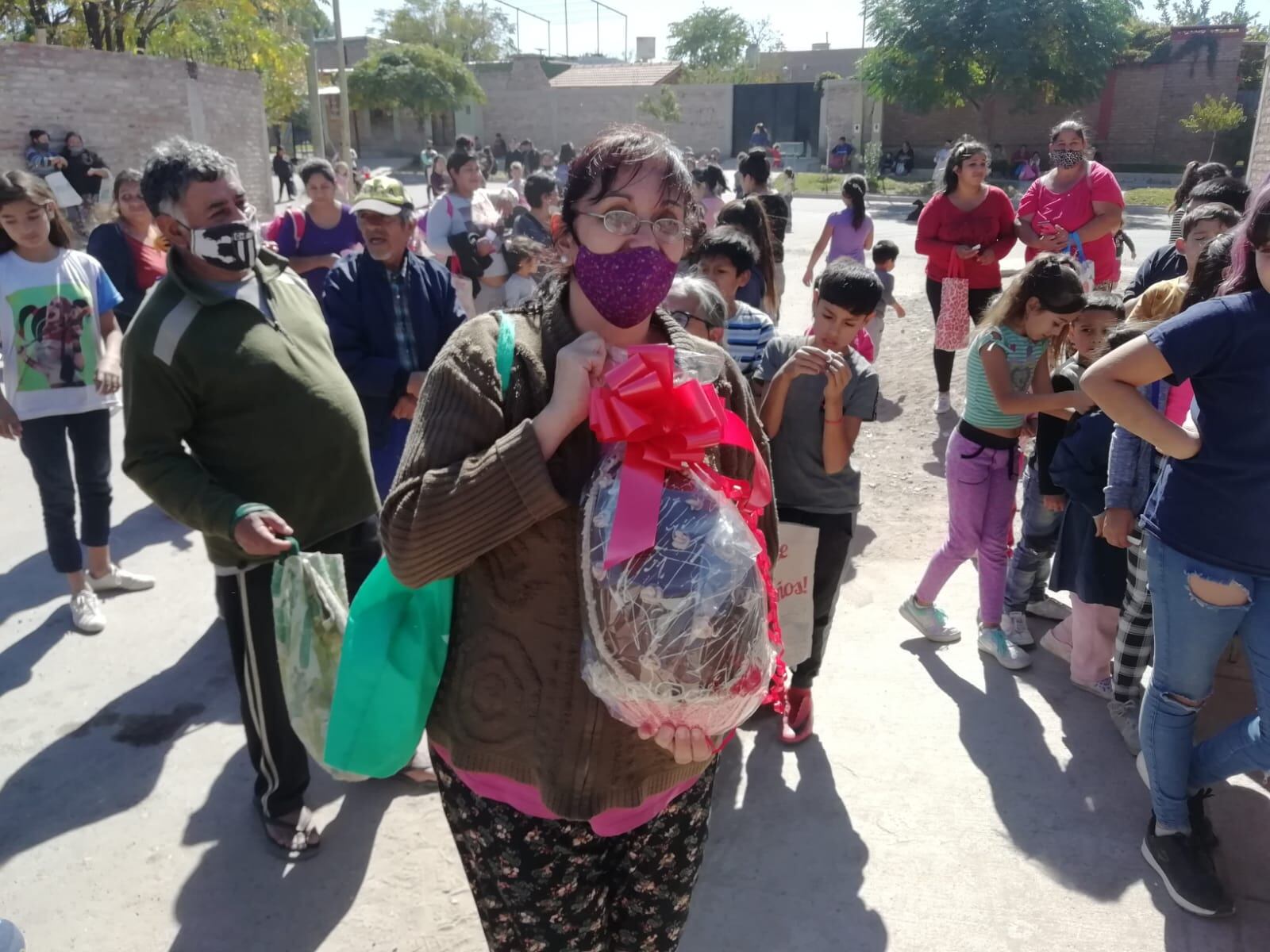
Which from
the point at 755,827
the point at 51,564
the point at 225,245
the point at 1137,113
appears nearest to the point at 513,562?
the point at 225,245

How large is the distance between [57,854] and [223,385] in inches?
62.3

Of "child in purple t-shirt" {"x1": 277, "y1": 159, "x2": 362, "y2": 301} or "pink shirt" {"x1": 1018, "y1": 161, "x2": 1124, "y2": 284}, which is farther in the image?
"pink shirt" {"x1": 1018, "y1": 161, "x2": 1124, "y2": 284}

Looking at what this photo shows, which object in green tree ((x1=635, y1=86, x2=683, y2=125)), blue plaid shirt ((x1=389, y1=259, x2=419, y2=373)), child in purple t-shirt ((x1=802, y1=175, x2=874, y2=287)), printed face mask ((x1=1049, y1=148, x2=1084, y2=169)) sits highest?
green tree ((x1=635, y1=86, x2=683, y2=125))

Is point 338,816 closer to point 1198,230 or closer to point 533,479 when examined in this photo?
point 533,479

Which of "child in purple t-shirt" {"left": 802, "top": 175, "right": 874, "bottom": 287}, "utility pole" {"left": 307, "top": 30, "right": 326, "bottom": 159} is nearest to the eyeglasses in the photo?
"child in purple t-shirt" {"left": 802, "top": 175, "right": 874, "bottom": 287}

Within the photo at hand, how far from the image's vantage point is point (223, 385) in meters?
2.47

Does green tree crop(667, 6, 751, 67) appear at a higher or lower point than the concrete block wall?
higher

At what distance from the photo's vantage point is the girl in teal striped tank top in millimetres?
3521

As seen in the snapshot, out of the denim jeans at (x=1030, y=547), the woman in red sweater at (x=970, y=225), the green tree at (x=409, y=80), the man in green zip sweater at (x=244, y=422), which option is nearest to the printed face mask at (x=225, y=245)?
the man in green zip sweater at (x=244, y=422)

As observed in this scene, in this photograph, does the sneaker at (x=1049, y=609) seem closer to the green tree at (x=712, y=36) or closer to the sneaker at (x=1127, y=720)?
the sneaker at (x=1127, y=720)

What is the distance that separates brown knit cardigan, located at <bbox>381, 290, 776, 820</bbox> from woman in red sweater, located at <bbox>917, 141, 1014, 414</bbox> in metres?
5.14

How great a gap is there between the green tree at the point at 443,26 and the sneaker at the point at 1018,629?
224ft

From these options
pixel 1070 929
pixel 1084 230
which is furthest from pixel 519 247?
pixel 1070 929

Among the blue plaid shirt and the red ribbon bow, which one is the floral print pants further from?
the blue plaid shirt
